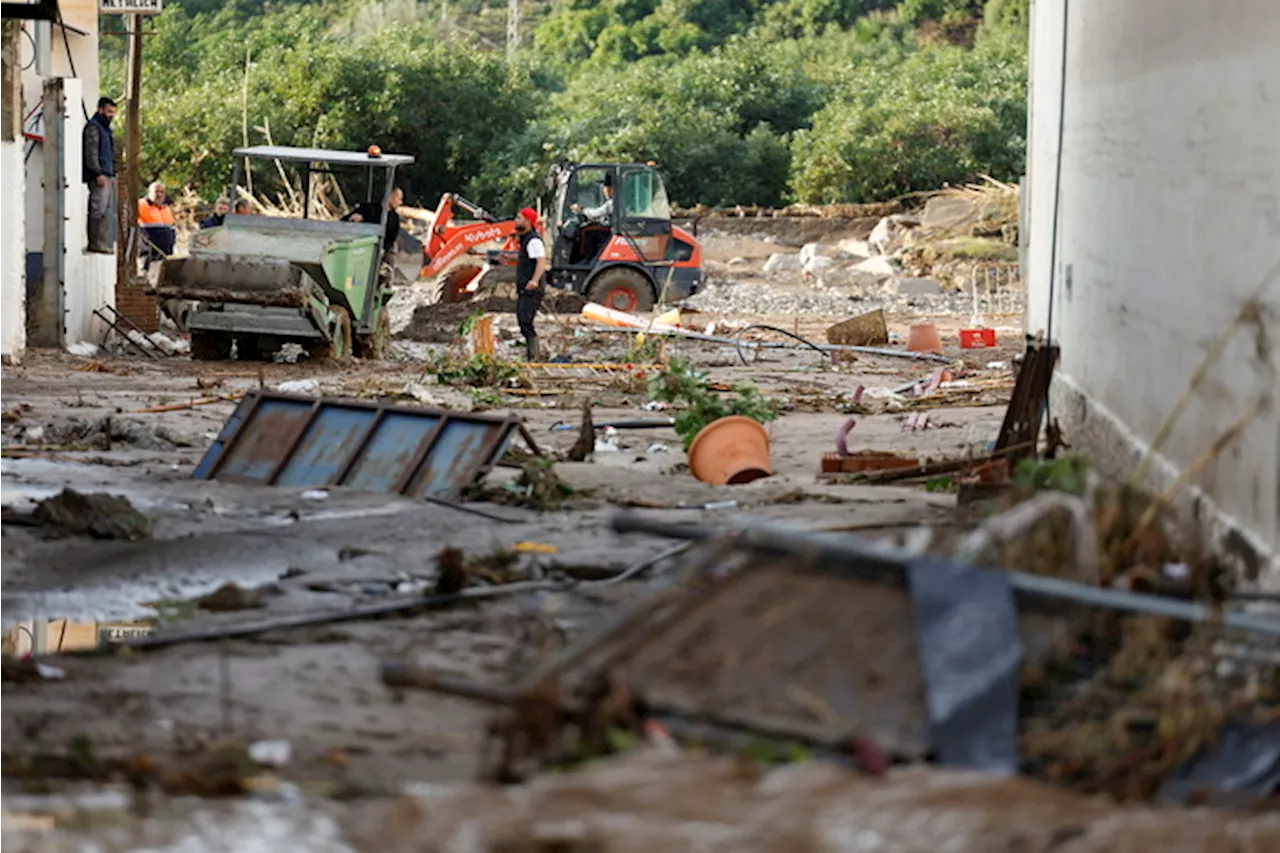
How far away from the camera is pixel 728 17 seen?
68.7 meters

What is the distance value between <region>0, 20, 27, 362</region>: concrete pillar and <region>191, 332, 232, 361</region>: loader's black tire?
1.84 metres

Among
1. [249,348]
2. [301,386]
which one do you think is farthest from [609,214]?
[301,386]

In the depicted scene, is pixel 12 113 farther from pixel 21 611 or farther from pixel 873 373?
pixel 21 611

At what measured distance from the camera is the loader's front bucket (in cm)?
1919

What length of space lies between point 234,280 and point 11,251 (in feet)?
6.93

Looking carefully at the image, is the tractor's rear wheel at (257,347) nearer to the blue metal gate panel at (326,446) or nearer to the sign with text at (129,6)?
the sign with text at (129,6)

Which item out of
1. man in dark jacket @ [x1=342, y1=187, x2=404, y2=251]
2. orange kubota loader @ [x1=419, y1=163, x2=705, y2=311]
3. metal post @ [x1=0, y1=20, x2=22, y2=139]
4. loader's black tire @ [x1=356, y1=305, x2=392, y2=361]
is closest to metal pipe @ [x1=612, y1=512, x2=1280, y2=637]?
metal post @ [x1=0, y1=20, x2=22, y2=139]

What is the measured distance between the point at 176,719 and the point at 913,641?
2520 mm

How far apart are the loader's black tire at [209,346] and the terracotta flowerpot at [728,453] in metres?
9.10

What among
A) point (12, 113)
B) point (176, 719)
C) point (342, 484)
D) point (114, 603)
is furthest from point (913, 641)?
point (12, 113)

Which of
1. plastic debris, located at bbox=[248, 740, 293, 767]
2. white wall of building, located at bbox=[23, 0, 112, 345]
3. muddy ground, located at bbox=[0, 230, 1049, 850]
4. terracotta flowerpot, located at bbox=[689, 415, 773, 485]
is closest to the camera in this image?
plastic debris, located at bbox=[248, 740, 293, 767]

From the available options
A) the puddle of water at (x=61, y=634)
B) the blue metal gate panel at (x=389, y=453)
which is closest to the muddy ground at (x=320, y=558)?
the puddle of water at (x=61, y=634)

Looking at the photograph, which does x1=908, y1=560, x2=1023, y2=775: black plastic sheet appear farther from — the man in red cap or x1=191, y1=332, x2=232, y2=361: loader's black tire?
the man in red cap

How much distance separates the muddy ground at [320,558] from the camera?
19.4 feet
